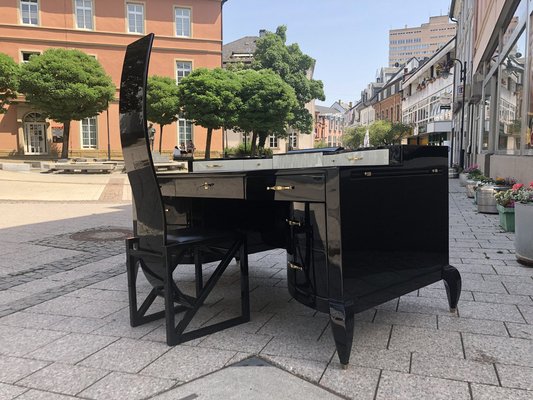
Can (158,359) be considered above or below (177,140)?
below

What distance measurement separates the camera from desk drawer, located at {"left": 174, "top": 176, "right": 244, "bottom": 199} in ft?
9.42

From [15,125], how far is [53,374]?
3657cm

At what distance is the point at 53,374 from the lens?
8.55ft

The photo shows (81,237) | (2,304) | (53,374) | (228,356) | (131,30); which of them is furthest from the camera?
(131,30)

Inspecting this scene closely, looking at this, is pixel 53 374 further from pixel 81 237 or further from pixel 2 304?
pixel 81 237

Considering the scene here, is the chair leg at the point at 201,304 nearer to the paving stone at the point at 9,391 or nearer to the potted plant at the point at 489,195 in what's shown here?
the paving stone at the point at 9,391

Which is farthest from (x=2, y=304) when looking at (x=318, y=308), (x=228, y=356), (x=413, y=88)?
(x=413, y=88)

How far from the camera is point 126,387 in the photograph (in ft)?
7.99

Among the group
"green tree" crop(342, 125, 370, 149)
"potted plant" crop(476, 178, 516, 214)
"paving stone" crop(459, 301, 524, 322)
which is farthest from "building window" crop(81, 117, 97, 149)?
"green tree" crop(342, 125, 370, 149)

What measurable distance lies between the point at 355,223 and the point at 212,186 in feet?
3.23

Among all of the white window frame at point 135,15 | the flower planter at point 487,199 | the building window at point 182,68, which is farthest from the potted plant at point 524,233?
the white window frame at point 135,15

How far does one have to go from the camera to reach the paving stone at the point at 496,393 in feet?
7.33

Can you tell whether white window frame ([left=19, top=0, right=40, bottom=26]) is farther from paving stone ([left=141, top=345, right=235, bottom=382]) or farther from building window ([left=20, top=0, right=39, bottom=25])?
paving stone ([left=141, top=345, right=235, bottom=382])

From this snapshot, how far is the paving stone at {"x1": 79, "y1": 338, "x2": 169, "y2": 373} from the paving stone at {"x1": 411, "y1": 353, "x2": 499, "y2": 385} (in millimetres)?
1582
